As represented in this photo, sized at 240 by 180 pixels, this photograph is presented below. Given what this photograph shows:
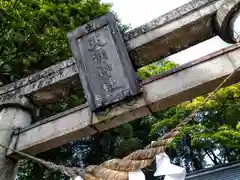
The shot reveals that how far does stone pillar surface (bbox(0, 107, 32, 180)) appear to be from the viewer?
11.7ft

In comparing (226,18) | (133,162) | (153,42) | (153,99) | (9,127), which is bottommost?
(133,162)

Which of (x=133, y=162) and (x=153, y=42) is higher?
(x=153, y=42)

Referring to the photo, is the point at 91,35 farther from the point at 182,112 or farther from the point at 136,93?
the point at 182,112

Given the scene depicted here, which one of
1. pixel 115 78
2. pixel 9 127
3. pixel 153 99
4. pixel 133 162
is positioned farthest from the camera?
pixel 9 127

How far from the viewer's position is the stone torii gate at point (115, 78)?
3271 millimetres

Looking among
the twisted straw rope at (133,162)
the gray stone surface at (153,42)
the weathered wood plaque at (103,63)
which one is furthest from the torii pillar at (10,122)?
the twisted straw rope at (133,162)

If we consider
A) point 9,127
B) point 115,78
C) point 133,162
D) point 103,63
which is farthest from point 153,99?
point 9,127

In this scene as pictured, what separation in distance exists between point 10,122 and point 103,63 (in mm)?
1595

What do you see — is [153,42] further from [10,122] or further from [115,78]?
[10,122]

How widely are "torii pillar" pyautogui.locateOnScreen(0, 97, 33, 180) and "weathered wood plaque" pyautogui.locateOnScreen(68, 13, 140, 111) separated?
3.57ft

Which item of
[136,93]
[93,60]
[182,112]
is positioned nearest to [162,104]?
[136,93]

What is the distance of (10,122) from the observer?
3.93 m

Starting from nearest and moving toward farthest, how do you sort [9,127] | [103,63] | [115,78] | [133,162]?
[133,162] → [115,78] → [103,63] → [9,127]

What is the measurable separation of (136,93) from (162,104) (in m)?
0.34
